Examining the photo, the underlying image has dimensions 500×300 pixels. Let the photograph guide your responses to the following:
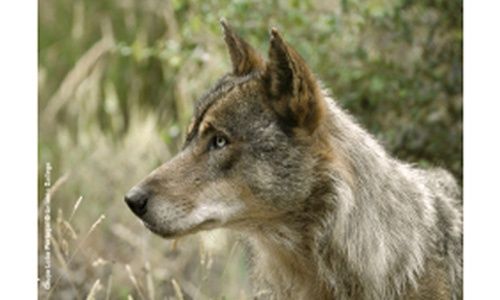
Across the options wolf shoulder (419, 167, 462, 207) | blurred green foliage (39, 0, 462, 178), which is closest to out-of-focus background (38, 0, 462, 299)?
blurred green foliage (39, 0, 462, 178)

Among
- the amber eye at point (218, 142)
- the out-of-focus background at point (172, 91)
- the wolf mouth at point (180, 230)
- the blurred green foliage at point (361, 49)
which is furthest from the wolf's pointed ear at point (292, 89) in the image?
the blurred green foliage at point (361, 49)

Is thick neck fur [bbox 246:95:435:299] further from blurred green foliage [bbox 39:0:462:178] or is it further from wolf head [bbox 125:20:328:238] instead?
blurred green foliage [bbox 39:0:462:178]

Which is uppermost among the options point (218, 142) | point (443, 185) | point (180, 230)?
point (218, 142)

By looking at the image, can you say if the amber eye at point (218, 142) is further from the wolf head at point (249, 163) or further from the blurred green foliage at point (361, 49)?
the blurred green foliage at point (361, 49)

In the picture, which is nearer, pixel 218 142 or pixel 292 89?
pixel 292 89

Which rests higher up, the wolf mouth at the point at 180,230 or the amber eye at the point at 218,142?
the amber eye at the point at 218,142

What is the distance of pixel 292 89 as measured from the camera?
471 centimetres

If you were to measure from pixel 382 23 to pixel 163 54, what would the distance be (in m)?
1.77

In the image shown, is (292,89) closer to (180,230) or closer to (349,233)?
(349,233)

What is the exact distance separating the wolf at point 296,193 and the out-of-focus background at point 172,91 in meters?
1.26

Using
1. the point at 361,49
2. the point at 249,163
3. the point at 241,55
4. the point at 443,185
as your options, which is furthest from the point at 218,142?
the point at 361,49

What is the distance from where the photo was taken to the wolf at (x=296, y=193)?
4652 mm

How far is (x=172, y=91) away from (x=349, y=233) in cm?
439

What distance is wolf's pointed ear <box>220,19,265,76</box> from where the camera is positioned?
509cm
